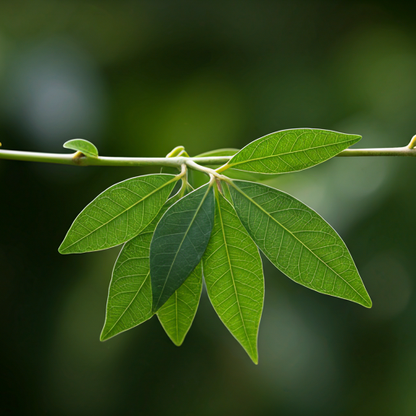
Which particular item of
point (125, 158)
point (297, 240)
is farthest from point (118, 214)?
point (297, 240)

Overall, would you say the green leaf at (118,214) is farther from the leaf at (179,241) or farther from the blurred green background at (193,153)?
the blurred green background at (193,153)

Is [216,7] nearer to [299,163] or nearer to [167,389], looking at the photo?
[299,163]

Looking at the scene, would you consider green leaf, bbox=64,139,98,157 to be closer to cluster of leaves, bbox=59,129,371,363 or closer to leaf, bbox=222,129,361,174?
cluster of leaves, bbox=59,129,371,363

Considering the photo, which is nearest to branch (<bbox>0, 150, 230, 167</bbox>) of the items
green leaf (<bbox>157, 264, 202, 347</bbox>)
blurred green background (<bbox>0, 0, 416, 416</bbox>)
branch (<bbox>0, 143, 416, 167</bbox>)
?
branch (<bbox>0, 143, 416, 167</bbox>)

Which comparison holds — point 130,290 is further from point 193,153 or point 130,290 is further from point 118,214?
point 193,153

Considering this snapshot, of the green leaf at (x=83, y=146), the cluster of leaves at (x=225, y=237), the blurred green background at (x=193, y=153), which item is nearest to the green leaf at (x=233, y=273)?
the cluster of leaves at (x=225, y=237)

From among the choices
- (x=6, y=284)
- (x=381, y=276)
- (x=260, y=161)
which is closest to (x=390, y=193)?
(x=381, y=276)
